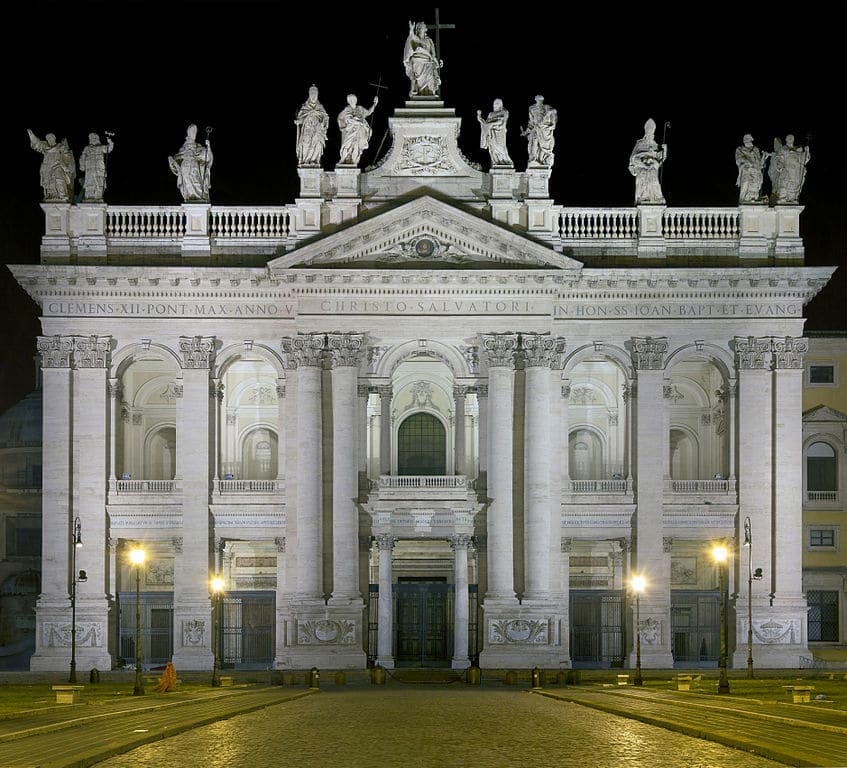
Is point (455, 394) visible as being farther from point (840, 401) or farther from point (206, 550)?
point (840, 401)

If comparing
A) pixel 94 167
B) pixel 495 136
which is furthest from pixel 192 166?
pixel 495 136

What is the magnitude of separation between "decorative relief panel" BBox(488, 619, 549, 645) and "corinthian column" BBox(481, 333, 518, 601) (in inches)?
46.1

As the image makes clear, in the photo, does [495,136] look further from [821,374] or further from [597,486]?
[821,374]

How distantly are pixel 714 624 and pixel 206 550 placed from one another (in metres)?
21.9

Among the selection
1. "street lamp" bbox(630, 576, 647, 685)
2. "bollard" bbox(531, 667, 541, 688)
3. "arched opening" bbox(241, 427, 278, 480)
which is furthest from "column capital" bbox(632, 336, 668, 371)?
"arched opening" bbox(241, 427, 278, 480)

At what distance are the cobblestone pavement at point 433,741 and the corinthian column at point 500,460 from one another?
898 inches

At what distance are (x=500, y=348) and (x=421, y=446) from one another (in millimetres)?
8102

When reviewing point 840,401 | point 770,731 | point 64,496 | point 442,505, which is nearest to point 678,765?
point 770,731

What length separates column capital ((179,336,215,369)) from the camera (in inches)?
2485

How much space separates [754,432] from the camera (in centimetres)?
6306

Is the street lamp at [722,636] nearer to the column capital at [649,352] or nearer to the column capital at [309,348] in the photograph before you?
the column capital at [649,352]

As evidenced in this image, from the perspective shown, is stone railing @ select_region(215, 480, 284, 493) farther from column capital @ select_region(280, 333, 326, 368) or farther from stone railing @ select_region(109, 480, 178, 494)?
column capital @ select_region(280, 333, 326, 368)

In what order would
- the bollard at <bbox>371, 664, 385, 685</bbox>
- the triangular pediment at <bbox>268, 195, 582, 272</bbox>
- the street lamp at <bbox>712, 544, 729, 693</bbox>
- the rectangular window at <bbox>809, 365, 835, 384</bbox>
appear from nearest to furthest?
the street lamp at <bbox>712, 544, 729, 693</bbox>, the bollard at <bbox>371, 664, 385, 685</bbox>, the triangular pediment at <bbox>268, 195, 582, 272</bbox>, the rectangular window at <bbox>809, 365, 835, 384</bbox>

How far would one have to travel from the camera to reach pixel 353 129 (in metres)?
62.9
